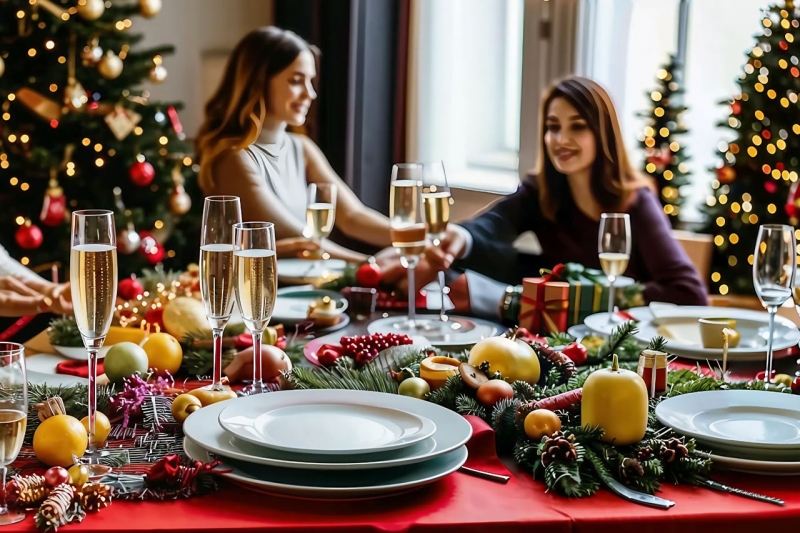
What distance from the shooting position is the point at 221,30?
4586 millimetres

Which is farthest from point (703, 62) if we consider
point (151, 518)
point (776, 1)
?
point (151, 518)

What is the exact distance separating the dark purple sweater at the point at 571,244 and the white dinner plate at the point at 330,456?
1.41 metres

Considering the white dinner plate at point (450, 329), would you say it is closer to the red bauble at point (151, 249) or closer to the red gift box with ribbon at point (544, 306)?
the red gift box with ribbon at point (544, 306)

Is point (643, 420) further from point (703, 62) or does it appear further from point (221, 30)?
point (221, 30)

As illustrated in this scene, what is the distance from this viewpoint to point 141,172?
388 cm

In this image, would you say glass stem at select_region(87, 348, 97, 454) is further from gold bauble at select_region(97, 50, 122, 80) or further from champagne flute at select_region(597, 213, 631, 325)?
gold bauble at select_region(97, 50, 122, 80)

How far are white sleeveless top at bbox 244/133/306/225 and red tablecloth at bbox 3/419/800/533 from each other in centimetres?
157

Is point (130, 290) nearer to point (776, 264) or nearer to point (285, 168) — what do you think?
point (285, 168)

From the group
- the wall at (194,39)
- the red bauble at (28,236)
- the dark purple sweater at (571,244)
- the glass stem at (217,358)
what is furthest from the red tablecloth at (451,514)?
the wall at (194,39)

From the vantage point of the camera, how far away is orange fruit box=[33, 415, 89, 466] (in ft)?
3.28

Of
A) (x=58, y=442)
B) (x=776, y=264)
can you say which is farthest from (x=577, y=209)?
(x=58, y=442)

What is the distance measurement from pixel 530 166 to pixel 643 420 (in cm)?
290

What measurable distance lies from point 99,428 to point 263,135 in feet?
4.84

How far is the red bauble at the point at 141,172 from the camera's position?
3.88m
